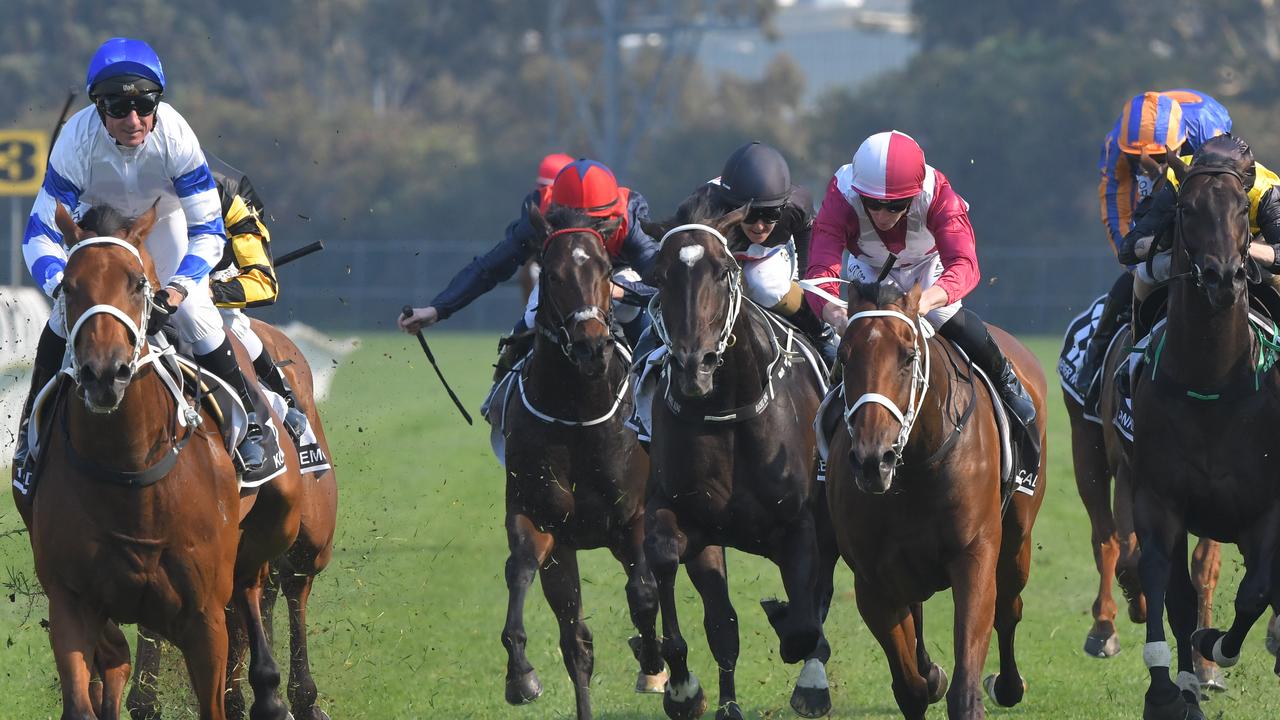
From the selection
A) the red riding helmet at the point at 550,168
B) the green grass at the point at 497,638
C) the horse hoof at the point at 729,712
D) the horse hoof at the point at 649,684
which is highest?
the red riding helmet at the point at 550,168

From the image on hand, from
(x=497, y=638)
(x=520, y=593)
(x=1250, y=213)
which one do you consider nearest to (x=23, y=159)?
(x=497, y=638)

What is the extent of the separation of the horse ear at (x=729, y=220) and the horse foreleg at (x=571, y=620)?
1.84 m

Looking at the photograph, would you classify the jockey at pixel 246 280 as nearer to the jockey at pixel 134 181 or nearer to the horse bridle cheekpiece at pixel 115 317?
the jockey at pixel 134 181

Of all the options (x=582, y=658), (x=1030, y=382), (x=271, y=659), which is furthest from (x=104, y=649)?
(x=1030, y=382)

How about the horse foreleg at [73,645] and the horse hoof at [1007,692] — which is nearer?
the horse foreleg at [73,645]

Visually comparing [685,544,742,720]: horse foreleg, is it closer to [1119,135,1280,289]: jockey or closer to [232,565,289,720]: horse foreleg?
[232,565,289,720]: horse foreleg

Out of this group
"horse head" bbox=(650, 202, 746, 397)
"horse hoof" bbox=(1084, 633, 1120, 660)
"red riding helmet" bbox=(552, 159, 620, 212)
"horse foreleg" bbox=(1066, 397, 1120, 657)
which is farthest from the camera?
"horse foreleg" bbox=(1066, 397, 1120, 657)

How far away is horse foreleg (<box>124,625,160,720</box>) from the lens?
298 inches

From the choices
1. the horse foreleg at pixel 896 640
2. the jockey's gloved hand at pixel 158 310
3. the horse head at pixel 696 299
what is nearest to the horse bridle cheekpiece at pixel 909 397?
the horse foreleg at pixel 896 640

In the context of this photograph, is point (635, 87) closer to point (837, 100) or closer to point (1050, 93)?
point (837, 100)

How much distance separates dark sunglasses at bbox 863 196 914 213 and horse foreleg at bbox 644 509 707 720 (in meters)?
1.34

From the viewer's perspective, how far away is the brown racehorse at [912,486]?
568 centimetres

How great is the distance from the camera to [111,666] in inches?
268

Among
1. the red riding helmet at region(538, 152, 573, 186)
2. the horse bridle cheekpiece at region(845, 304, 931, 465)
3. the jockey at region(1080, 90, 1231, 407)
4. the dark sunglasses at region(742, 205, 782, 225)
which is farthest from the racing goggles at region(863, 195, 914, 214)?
the red riding helmet at region(538, 152, 573, 186)
